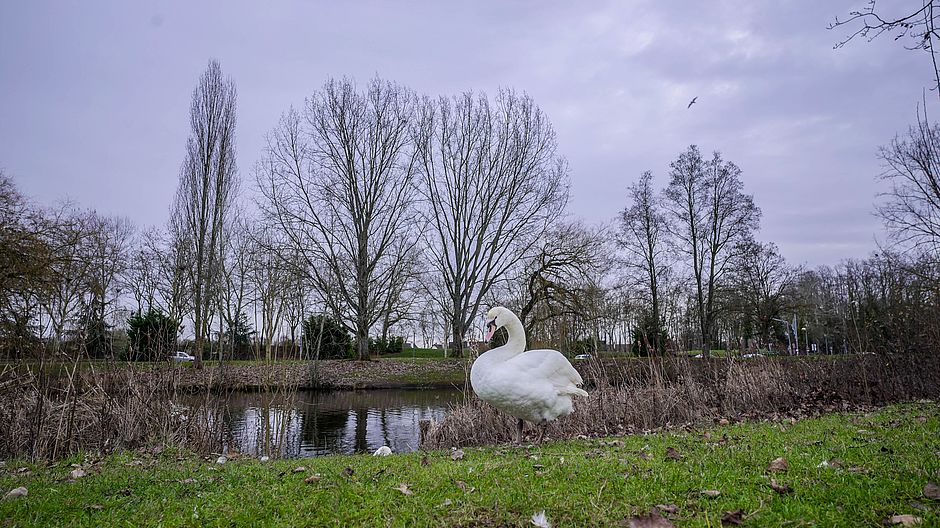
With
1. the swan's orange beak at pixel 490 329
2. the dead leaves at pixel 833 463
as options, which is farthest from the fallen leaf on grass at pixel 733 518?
the swan's orange beak at pixel 490 329

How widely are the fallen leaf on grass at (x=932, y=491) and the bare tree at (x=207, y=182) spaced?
3094 centimetres

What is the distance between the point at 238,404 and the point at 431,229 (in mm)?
18951

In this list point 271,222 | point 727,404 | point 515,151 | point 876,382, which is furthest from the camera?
point 515,151

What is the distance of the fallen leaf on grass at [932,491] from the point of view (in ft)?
10.4

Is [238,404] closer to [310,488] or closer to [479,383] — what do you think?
[479,383]

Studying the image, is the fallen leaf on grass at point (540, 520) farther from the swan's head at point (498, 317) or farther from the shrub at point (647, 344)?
the shrub at point (647, 344)

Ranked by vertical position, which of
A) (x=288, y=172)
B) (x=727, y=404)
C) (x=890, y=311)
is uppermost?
(x=288, y=172)

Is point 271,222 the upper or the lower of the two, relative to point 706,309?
upper

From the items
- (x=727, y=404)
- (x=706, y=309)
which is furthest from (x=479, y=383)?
(x=706, y=309)

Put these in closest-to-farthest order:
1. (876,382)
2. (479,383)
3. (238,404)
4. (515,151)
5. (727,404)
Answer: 1. (479,383)
2. (727,404)
3. (876,382)
4. (238,404)
5. (515,151)

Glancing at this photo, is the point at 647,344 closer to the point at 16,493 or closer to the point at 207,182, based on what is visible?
the point at 16,493

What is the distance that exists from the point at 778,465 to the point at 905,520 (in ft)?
4.96

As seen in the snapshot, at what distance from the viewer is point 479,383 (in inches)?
268

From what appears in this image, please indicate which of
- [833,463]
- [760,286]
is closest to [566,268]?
[760,286]
